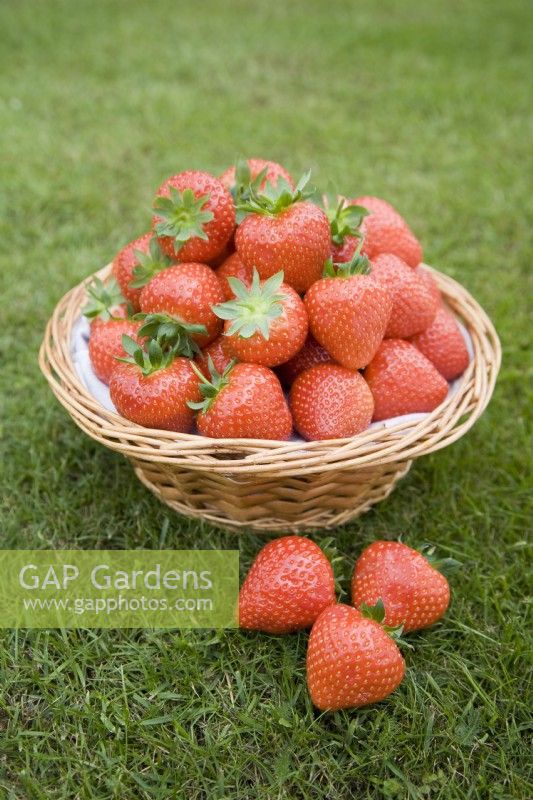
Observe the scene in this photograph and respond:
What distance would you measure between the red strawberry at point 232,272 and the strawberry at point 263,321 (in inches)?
4.3

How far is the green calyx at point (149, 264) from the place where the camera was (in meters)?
1.60

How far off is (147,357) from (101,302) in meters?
0.32

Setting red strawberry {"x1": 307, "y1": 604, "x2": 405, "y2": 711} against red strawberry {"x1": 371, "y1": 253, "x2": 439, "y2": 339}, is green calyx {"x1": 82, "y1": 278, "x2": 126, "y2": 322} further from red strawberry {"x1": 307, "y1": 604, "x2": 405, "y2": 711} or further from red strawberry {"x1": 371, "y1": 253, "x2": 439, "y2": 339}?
red strawberry {"x1": 307, "y1": 604, "x2": 405, "y2": 711}

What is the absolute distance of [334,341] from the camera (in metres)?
1.46

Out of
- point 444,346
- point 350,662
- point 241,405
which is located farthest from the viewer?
point 444,346

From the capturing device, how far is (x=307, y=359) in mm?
1551

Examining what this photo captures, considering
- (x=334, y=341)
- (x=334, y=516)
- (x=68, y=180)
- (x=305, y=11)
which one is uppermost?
(x=305, y=11)

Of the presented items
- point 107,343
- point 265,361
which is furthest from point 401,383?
point 107,343

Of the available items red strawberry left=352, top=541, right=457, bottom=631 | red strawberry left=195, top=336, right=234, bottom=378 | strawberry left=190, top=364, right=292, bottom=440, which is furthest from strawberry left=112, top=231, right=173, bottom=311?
red strawberry left=352, top=541, right=457, bottom=631

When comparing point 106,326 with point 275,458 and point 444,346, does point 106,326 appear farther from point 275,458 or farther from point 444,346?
point 444,346

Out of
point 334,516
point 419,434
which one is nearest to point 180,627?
point 334,516

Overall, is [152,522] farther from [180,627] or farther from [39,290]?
[39,290]

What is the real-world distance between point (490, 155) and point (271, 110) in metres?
1.02

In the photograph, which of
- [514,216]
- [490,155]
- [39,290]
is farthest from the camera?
[490,155]
